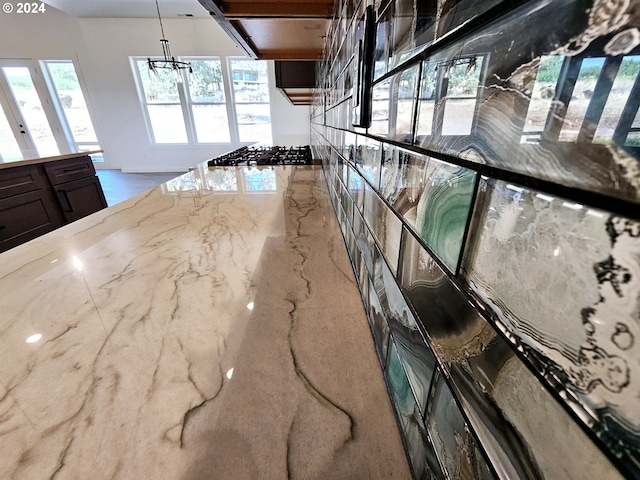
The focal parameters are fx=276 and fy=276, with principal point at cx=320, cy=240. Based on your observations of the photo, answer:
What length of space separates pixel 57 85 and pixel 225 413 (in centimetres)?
792

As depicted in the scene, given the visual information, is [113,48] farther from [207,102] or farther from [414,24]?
[414,24]

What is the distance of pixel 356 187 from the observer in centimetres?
66

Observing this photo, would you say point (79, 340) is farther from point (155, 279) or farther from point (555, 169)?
point (555, 169)

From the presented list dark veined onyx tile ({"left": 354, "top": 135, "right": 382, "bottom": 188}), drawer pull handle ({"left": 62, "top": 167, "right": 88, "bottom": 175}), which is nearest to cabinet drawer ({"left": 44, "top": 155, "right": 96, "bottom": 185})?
drawer pull handle ({"left": 62, "top": 167, "right": 88, "bottom": 175})

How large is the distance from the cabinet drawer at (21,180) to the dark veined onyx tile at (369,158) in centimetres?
243

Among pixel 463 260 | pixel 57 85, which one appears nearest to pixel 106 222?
pixel 463 260

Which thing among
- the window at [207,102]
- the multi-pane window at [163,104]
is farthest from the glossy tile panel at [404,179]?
the multi-pane window at [163,104]

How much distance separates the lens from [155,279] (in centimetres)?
60

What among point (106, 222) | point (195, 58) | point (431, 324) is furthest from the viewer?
point (195, 58)

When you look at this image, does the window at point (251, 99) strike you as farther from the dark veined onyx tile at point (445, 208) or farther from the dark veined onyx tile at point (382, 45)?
the dark veined onyx tile at point (445, 208)

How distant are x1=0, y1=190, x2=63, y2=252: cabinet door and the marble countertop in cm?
164

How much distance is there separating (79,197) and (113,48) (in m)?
4.53

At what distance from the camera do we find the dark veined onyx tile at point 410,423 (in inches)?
10.9

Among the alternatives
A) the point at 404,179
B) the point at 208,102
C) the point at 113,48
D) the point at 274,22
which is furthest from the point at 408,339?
the point at 113,48
